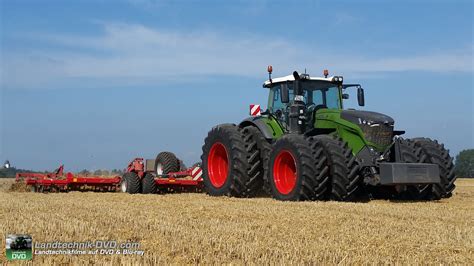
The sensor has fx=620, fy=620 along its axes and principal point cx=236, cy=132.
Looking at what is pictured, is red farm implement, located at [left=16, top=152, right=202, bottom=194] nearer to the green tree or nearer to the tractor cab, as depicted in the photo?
the tractor cab

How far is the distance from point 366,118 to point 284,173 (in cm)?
174

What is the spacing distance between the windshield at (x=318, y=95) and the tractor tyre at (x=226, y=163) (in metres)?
1.07

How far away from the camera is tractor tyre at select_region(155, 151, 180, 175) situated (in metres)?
15.3

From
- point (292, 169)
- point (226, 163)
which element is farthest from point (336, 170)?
point (226, 163)

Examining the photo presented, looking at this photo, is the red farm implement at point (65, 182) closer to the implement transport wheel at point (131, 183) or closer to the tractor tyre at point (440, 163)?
the implement transport wheel at point (131, 183)

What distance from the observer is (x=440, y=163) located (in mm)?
10828

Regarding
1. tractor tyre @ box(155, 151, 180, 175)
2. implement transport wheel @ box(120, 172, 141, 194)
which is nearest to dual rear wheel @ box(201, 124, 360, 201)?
implement transport wheel @ box(120, 172, 141, 194)

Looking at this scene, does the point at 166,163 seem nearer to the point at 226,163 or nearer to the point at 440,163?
the point at 226,163

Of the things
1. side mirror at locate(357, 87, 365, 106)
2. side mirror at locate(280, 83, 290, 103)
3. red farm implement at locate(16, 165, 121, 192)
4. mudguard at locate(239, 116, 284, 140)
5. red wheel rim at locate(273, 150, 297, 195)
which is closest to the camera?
red wheel rim at locate(273, 150, 297, 195)

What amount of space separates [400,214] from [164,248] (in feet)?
13.4

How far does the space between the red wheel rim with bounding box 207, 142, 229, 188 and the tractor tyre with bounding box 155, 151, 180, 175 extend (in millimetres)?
2472

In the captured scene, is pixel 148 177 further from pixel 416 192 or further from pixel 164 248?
pixel 164 248

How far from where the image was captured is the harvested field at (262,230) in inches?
194

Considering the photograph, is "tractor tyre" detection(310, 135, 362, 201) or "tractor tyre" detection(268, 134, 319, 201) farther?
"tractor tyre" detection(268, 134, 319, 201)
